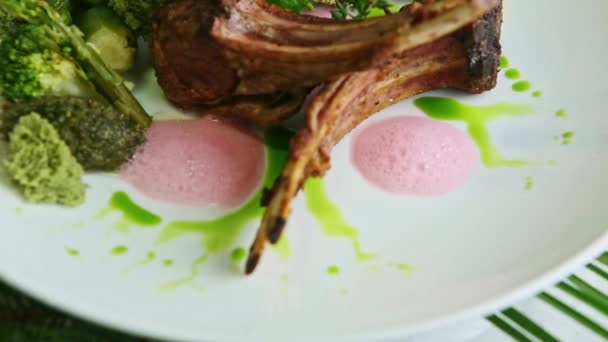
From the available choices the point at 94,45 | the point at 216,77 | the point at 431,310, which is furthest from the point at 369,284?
the point at 94,45

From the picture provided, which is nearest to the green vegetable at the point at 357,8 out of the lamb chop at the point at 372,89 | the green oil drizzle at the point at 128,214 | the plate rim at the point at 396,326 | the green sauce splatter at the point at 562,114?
the lamb chop at the point at 372,89

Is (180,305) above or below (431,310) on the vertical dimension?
below

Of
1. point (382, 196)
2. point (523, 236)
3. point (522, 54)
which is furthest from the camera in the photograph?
point (522, 54)

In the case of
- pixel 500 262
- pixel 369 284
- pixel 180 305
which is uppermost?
pixel 500 262

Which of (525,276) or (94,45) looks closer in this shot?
(525,276)

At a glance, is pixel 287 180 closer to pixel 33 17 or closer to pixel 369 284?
pixel 369 284

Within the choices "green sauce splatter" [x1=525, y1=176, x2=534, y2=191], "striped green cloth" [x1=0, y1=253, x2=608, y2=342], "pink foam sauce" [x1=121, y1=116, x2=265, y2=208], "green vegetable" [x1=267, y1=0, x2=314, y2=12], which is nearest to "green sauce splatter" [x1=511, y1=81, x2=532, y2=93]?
"green sauce splatter" [x1=525, y1=176, x2=534, y2=191]

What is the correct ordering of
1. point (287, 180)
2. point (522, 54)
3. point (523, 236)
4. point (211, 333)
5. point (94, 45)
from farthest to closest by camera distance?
1. point (522, 54)
2. point (94, 45)
3. point (523, 236)
4. point (287, 180)
5. point (211, 333)

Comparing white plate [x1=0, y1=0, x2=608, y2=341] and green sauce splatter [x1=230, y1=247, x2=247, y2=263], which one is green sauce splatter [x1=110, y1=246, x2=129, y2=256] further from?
green sauce splatter [x1=230, y1=247, x2=247, y2=263]
